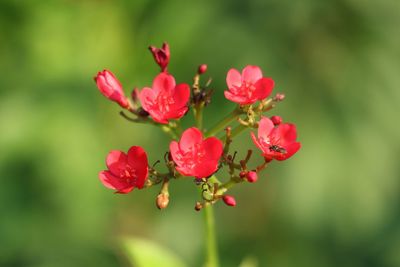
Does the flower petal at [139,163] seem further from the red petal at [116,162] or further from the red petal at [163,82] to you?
the red petal at [163,82]

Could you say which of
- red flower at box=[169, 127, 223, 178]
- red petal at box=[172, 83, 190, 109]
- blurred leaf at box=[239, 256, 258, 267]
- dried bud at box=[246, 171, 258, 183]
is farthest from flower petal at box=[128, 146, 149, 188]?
blurred leaf at box=[239, 256, 258, 267]

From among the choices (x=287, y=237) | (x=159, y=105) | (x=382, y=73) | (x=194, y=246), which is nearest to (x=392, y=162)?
(x=382, y=73)

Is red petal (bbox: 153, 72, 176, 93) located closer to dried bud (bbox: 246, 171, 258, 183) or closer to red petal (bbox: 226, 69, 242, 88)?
red petal (bbox: 226, 69, 242, 88)

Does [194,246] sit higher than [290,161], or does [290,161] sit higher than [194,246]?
[290,161]

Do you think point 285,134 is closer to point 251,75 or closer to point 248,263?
point 251,75

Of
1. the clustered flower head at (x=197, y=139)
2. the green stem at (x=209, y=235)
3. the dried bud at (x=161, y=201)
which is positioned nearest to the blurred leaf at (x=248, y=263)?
the green stem at (x=209, y=235)

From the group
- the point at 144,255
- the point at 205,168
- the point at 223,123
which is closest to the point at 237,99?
the point at 223,123

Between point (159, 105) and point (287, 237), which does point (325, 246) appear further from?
point (159, 105)
